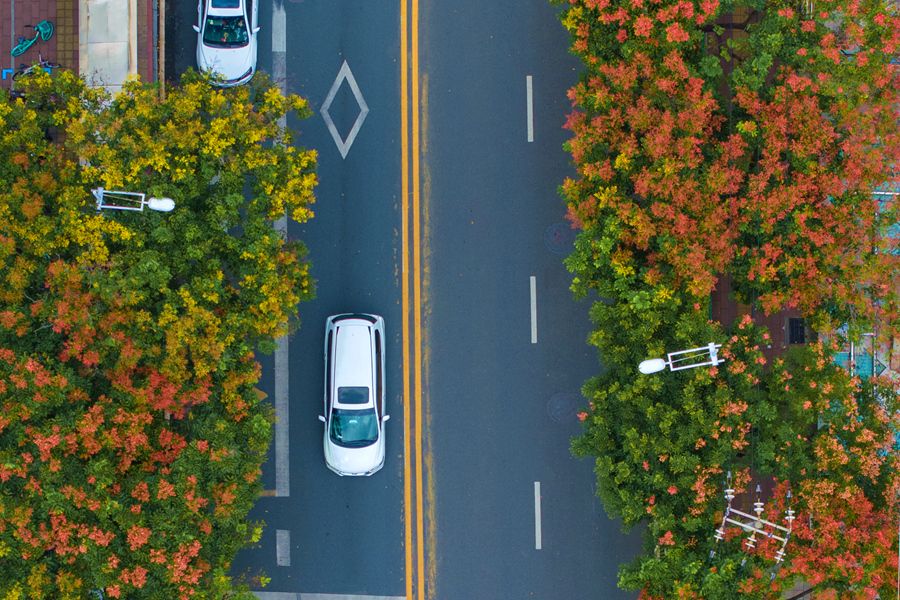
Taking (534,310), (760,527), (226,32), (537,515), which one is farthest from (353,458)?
(226,32)

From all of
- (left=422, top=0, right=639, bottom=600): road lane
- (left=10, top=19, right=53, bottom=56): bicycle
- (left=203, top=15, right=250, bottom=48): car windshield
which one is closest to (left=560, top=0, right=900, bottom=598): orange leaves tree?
(left=422, top=0, right=639, bottom=600): road lane

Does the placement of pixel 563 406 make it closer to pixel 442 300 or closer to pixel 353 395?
pixel 442 300

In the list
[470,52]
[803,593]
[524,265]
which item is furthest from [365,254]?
[803,593]

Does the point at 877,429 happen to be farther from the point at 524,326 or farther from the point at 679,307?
Result: the point at 524,326

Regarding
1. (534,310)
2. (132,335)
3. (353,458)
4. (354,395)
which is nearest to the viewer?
(132,335)

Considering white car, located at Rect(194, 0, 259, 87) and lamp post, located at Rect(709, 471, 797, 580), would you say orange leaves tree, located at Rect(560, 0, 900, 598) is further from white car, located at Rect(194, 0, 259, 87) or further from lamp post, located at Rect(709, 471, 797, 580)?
white car, located at Rect(194, 0, 259, 87)

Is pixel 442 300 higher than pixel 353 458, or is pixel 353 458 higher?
pixel 442 300
